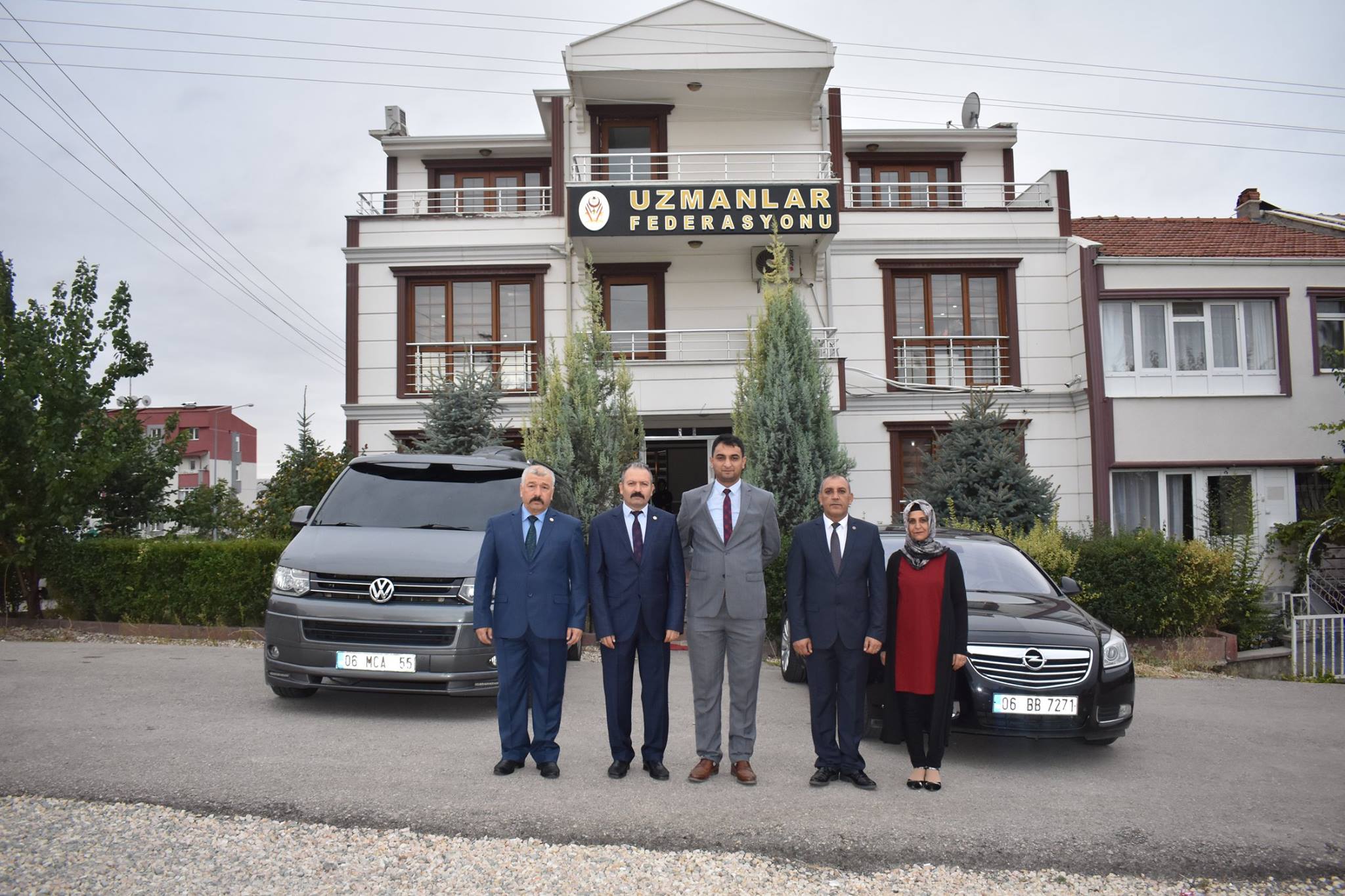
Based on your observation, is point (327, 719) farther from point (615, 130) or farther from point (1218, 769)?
point (615, 130)

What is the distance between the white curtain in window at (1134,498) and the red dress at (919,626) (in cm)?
1363

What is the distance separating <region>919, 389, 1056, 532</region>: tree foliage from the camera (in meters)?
14.4

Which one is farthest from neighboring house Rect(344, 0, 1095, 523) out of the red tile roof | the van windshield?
the van windshield

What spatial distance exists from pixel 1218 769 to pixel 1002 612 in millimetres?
1671

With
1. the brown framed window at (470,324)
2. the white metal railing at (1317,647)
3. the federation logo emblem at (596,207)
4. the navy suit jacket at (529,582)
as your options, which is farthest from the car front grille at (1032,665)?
the brown framed window at (470,324)

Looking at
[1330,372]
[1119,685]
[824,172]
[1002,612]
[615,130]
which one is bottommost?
[1119,685]

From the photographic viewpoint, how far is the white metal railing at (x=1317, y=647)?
39.9ft

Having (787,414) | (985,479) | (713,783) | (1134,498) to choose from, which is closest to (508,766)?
(713,783)

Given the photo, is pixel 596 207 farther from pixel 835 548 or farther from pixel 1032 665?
pixel 1032 665

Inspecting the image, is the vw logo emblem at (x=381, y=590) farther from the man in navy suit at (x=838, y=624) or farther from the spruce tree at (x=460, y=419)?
the spruce tree at (x=460, y=419)

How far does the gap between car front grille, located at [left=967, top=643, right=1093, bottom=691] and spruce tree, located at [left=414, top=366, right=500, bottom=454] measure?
33.6 ft

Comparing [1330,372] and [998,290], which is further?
[998,290]

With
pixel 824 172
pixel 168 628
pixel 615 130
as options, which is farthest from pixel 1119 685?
pixel 615 130

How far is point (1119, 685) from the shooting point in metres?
6.55
